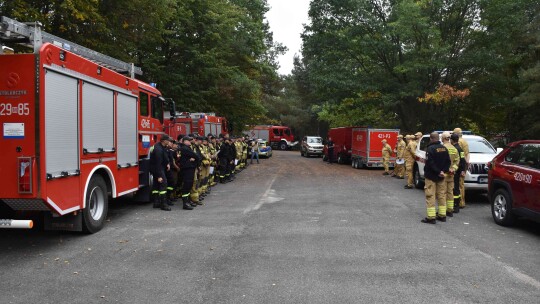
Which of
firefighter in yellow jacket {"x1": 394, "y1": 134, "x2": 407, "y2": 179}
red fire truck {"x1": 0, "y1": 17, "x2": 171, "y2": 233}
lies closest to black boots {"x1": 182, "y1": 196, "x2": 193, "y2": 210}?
red fire truck {"x1": 0, "y1": 17, "x2": 171, "y2": 233}

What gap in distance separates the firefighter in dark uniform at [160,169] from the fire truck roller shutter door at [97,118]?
157 centimetres

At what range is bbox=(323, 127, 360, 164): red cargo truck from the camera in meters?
28.2

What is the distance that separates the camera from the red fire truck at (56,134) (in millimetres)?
6266

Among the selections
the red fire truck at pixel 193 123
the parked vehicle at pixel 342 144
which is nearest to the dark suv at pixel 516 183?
the red fire truck at pixel 193 123

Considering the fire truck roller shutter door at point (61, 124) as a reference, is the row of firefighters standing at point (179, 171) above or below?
below

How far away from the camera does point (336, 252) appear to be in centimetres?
658

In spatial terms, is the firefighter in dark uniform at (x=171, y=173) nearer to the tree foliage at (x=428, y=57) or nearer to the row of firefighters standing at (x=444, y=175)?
the row of firefighters standing at (x=444, y=175)

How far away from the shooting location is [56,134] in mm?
6641

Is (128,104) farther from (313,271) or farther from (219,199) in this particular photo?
(313,271)

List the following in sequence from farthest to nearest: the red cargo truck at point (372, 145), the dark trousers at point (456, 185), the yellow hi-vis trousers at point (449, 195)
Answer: the red cargo truck at point (372, 145) < the dark trousers at point (456, 185) < the yellow hi-vis trousers at point (449, 195)

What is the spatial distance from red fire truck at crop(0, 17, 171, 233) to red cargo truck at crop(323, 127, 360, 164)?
2055 cm

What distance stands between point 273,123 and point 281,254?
190 feet

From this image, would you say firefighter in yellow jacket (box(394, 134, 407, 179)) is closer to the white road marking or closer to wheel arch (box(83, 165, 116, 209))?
the white road marking

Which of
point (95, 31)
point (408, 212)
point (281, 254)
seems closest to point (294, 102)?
point (95, 31)
